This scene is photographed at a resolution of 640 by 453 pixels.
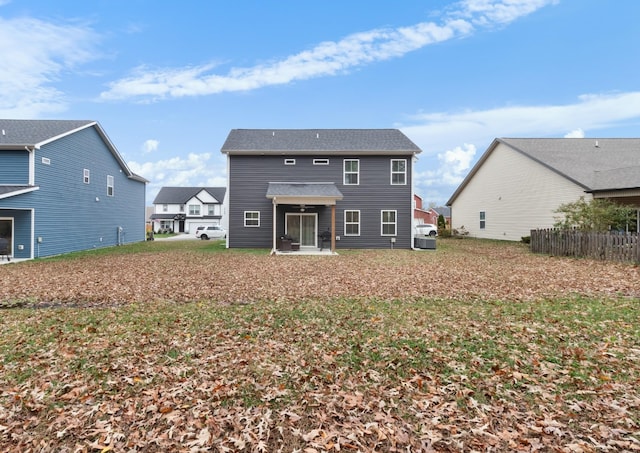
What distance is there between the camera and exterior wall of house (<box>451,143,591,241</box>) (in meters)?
20.8

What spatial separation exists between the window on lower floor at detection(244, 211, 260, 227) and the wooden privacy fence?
15.3m

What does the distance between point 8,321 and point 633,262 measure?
18192 millimetres

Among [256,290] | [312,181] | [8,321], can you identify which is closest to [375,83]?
[312,181]

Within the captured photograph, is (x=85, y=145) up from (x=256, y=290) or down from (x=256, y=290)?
up

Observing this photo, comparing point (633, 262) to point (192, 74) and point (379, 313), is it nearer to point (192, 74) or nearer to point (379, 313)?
Answer: point (379, 313)

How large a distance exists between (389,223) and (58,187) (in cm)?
1831

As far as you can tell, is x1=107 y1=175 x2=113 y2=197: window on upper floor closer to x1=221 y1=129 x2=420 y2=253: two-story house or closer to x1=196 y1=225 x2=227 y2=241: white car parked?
x1=221 y1=129 x2=420 y2=253: two-story house

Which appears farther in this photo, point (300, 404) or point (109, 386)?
point (109, 386)

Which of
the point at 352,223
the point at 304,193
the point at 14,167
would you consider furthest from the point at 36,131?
the point at 352,223

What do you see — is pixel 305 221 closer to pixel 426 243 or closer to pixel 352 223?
pixel 352 223

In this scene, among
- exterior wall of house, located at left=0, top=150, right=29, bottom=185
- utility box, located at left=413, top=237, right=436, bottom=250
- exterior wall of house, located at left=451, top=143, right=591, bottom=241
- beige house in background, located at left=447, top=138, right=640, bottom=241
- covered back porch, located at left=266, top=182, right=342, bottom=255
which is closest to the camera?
exterior wall of house, located at left=0, top=150, right=29, bottom=185

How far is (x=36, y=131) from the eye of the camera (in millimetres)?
17344

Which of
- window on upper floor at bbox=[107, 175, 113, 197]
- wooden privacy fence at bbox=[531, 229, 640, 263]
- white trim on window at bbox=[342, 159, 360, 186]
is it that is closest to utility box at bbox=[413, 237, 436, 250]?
wooden privacy fence at bbox=[531, 229, 640, 263]

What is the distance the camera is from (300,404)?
11.0 feet
